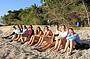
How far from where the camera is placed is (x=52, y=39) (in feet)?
53.5

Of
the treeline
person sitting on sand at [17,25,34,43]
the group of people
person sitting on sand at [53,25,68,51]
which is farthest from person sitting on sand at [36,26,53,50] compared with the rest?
the treeline

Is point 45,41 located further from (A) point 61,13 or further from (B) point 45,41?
(A) point 61,13

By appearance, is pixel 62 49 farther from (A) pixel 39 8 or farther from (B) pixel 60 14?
(A) pixel 39 8

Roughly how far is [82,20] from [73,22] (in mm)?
1064

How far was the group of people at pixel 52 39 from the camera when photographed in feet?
48.4

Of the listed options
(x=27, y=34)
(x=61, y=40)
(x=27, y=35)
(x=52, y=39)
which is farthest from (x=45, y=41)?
(x=27, y=34)

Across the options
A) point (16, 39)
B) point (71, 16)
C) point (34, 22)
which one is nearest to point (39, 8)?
point (34, 22)

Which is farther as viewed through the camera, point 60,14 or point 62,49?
point 60,14

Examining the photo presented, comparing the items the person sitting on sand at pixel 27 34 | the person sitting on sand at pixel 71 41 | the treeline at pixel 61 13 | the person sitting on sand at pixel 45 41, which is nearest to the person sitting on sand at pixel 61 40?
the person sitting on sand at pixel 71 41

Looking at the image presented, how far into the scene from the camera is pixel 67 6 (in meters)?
37.2

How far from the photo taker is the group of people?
14.8 metres

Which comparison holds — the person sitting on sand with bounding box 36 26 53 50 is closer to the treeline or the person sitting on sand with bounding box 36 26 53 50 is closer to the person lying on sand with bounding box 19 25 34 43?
the person lying on sand with bounding box 19 25 34 43

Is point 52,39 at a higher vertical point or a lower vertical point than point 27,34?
lower

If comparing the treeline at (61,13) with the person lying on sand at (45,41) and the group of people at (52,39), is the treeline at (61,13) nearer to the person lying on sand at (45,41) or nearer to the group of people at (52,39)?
the group of people at (52,39)
